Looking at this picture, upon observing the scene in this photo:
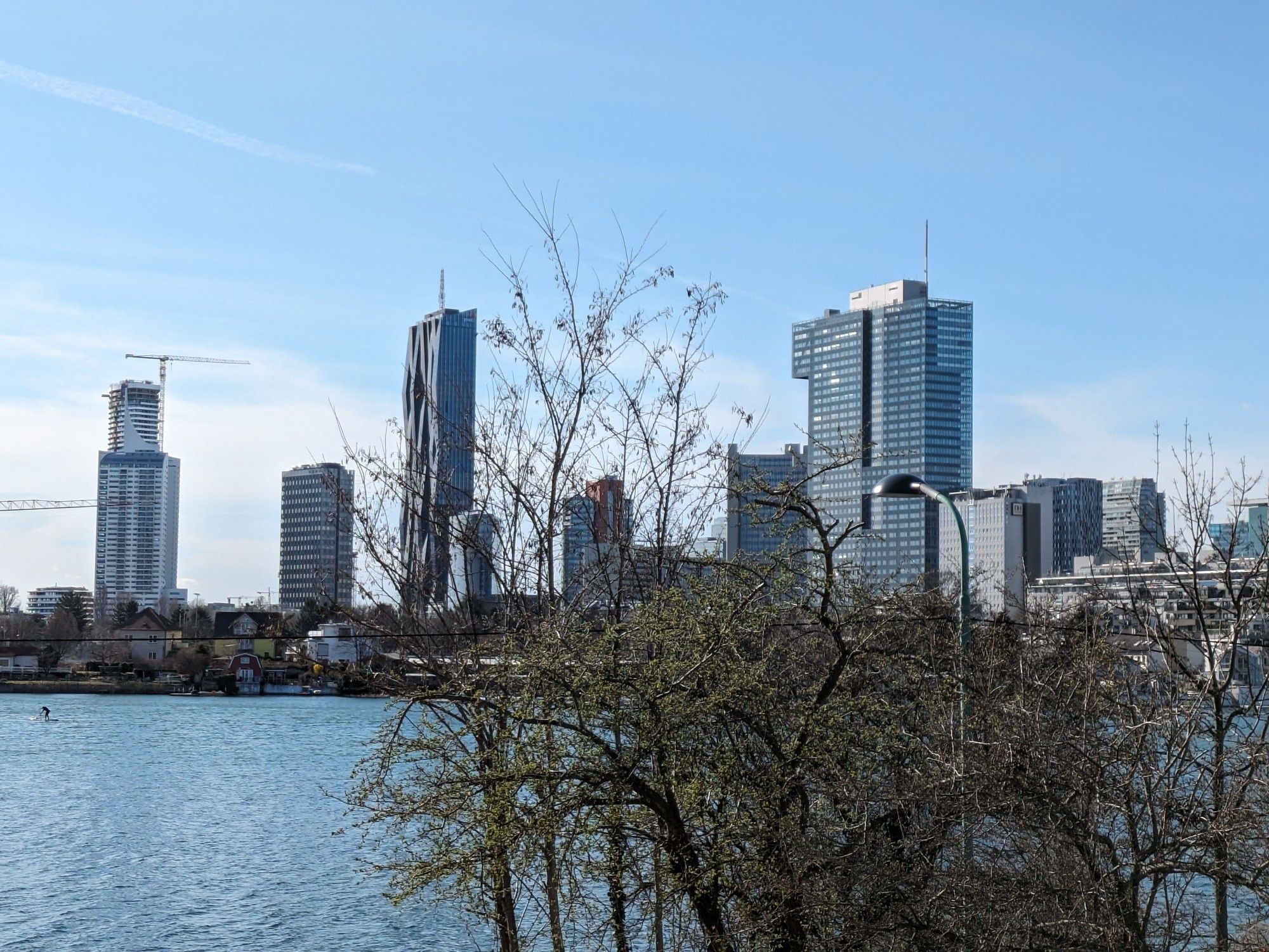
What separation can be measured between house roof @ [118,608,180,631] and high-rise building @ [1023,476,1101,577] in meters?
80.5

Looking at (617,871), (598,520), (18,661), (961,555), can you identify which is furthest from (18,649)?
(617,871)

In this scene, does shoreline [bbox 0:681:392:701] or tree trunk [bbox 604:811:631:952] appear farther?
shoreline [bbox 0:681:392:701]

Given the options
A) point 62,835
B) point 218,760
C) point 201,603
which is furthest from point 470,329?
point 201,603

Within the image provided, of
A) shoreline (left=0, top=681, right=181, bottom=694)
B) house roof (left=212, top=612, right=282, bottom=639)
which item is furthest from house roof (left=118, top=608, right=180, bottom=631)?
shoreline (left=0, top=681, right=181, bottom=694)

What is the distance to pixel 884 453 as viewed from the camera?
41.3ft

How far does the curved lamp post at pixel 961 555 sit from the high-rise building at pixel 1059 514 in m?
95.5

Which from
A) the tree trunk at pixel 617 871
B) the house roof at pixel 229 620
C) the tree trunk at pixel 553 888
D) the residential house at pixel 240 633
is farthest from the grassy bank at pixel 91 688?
the tree trunk at pixel 617 871

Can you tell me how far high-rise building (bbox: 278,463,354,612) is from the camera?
49.0ft

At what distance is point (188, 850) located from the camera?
135ft

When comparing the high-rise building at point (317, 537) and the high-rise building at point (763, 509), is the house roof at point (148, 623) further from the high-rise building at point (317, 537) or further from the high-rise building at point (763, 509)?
the high-rise building at point (763, 509)

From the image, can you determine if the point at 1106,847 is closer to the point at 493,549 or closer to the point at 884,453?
the point at 884,453

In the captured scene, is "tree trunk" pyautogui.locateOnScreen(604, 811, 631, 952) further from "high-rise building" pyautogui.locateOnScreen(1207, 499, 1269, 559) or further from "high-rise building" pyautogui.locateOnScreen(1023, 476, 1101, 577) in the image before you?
"high-rise building" pyautogui.locateOnScreen(1023, 476, 1101, 577)

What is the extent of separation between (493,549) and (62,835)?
115 ft

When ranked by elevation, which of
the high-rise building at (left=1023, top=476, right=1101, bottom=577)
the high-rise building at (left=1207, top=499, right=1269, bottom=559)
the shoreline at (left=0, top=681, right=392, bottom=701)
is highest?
the high-rise building at (left=1023, top=476, right=1101, bottom=577)
